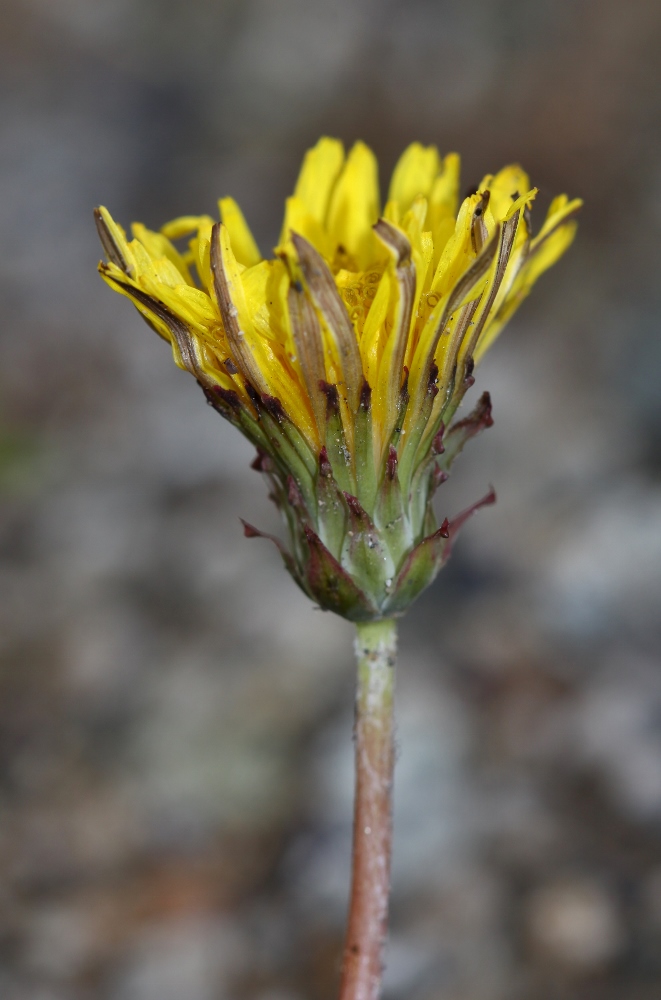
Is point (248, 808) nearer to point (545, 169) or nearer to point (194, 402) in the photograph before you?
point (194, 402)

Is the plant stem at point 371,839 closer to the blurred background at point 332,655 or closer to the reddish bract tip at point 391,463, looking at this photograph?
the reddish bract tip at point 391,463

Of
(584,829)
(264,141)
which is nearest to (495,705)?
(584,829)

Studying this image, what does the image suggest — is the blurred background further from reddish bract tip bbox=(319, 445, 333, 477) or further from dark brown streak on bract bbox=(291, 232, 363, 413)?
dark brown streak on bract bbox=(291, 232, 363, 413)

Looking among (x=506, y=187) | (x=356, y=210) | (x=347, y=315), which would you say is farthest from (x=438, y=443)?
(x=356, y=210)

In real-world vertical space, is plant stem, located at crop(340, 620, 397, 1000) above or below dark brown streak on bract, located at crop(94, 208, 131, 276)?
below

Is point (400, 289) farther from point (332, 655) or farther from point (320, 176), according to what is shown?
point (332, 655)

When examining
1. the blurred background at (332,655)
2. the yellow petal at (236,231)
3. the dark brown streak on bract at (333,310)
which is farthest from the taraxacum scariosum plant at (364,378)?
the blurred background at (332,655)

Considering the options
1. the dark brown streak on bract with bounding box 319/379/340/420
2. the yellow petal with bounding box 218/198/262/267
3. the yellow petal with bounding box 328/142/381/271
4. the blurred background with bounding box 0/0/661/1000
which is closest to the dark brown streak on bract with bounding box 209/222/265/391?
the dark brown streak on bract with bounding box 319/379/340/420
